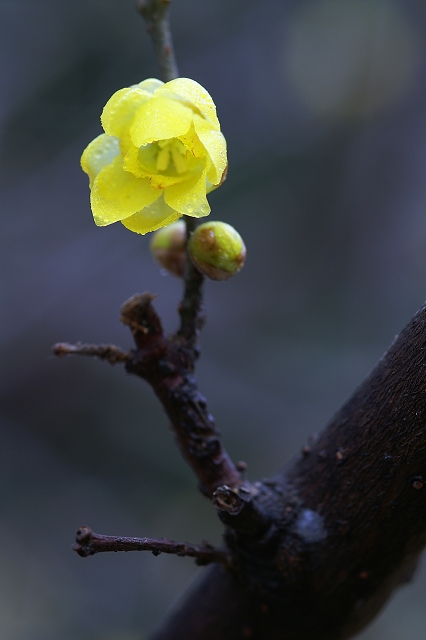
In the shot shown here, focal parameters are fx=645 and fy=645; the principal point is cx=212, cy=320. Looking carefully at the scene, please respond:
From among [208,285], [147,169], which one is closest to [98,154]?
[147,169]

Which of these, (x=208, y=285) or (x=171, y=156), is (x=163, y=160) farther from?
(x=208, y=285)

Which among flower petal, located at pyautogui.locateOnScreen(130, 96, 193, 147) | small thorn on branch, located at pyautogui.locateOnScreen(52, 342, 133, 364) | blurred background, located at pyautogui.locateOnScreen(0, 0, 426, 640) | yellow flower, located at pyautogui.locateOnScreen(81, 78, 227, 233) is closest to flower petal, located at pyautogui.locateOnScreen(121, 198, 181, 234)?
yellow flower, located at pyautogui.locateOnScreen(81, 78, 227, 233)

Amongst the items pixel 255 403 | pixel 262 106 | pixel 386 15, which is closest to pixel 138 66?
pixel 262 106

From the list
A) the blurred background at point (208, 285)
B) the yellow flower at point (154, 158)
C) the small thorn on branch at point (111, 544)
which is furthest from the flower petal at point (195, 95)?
the blurred background at point (208, 285)

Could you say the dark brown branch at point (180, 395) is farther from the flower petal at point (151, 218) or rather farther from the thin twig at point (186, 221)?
the flower petal at point (151, 218)

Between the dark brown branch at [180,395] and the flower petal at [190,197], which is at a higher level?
the flower petal at [190,197]

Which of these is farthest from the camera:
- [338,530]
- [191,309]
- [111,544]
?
[191,309]
